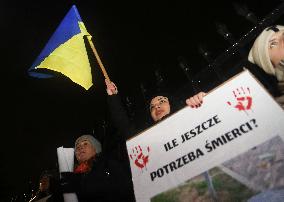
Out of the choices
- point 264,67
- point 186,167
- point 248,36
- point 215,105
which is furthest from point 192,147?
point 248,36

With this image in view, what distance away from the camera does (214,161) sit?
2.24 meters

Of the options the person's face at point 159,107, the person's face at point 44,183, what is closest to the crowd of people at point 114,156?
the person's face at point 159,107

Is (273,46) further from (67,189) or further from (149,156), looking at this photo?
(67,189)

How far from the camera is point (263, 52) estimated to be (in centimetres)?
292

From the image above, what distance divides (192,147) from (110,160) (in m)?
1.27

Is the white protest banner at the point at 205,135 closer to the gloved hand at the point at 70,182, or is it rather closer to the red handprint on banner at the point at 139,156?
the red handprint on banner at the point at 139,156

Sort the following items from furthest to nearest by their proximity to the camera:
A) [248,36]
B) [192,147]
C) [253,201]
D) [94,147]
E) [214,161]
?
[94,147] → [248,36] → [192,147] → [214,161] → [253,201]

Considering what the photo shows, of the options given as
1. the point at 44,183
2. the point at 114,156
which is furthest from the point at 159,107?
the point at 44,183

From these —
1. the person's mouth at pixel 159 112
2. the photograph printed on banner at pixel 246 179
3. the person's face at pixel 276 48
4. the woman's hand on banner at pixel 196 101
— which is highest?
the person's mouth at pixel 159 112

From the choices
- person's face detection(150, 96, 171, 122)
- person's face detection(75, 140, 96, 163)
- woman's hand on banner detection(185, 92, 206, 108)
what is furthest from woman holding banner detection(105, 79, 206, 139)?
woman's hand on banner detection(185, 92, 206, 108)

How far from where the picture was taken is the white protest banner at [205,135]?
2.17m

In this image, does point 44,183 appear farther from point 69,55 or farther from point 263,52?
point 263,52

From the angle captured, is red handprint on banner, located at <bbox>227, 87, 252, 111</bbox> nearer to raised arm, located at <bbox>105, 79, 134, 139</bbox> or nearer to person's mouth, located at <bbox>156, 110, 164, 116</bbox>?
person's mouth, located at <bbox>156, 110, 164, 116</bbox>

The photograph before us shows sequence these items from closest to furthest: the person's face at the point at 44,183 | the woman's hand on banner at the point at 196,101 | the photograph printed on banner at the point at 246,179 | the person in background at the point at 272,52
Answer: the photograph printed on banner at the point at 246,179
the woman's hand on banner at the point at 196,101
the person in background at the point at 272,52
the person's face at the point at 44,183
